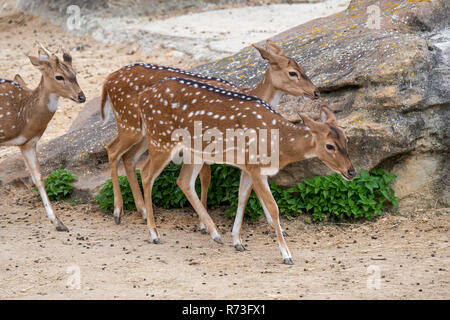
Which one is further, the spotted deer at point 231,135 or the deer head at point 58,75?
the deer head at point 58,75

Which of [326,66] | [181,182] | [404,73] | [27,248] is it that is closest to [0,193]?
[27,248]

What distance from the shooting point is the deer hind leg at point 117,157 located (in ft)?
24.8

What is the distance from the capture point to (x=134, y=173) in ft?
25.6

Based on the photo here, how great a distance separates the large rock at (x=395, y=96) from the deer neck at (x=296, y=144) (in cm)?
93

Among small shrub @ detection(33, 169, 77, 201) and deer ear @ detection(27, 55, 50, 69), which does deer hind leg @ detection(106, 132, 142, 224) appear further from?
deer ear @ detection(27, 55, 50, 69)

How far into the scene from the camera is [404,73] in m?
7.25

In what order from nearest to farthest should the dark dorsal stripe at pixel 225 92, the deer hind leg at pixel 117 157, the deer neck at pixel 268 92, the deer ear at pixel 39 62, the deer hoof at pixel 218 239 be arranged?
the dark dorsal stripe at pixel 225 92 < the deer hoof at pixel 218 239 < the deer ear at pixel 39 62 < the deer neck at pixel 268 92 < the deer hind leg at pixel 117 157

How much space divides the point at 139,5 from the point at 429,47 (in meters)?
9.84

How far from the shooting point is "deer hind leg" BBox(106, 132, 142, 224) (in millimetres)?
7573

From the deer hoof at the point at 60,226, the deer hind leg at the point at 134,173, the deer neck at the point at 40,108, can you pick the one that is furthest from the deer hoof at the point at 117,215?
the deer neck at the point at 40,108

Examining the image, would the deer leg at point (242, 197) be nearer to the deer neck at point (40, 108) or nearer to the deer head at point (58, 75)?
the deer head at point (58, 75)

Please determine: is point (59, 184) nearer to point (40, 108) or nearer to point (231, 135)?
point (40, 108)

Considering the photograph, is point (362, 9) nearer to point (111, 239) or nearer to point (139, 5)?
point (111, 239)

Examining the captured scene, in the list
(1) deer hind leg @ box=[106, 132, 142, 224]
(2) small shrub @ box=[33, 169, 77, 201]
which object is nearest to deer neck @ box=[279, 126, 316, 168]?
(1) deer hind leg @ box=[106, 132, 142, 224]
